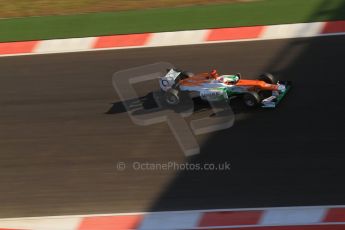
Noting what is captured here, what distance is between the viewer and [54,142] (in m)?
9.17

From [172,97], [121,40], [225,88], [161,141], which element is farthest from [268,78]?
[121,40]

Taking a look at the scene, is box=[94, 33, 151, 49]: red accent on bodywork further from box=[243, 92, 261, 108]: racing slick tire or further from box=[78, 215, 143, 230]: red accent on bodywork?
box=[78, 215, 143, 230]: red accent on bodywork

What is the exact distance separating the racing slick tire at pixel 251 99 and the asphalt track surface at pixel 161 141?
0.42ft

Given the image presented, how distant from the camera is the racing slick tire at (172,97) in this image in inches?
370

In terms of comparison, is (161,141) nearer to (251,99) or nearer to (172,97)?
(172,97)

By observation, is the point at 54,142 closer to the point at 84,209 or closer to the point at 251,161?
the point at 84,209

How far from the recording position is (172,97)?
31.0 ft

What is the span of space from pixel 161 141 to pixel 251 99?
147 centimetres

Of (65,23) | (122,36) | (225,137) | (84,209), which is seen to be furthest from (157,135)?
(65,23)

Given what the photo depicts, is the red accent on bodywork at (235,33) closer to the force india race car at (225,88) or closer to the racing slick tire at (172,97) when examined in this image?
the force india race car at (225,88)

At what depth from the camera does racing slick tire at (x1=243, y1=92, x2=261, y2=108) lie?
356 inches

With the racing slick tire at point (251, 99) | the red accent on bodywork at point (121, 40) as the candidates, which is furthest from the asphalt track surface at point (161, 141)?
the red accent on bodywork at point (121, 40)

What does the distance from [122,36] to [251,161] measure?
4456 mm

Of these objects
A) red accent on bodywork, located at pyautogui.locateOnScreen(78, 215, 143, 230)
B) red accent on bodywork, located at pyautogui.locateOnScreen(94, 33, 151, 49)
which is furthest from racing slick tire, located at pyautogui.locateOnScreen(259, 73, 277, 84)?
red accent on bodywork, located at pyautogui.locateOnScreen(78, 215, 143, 230)
